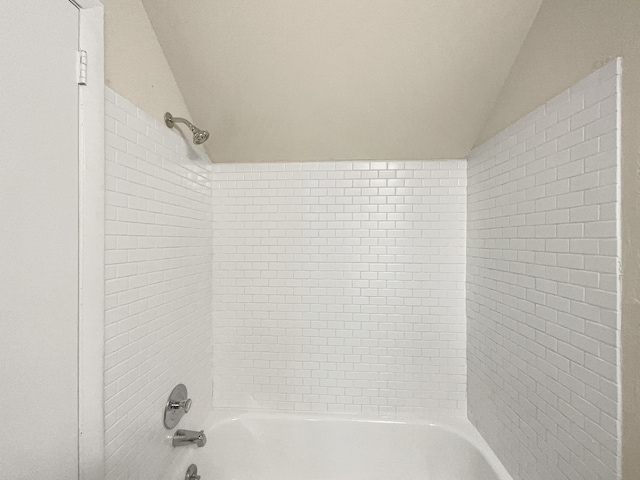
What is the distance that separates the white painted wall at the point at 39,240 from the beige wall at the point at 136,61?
0.54 ft

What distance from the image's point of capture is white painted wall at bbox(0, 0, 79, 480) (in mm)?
757

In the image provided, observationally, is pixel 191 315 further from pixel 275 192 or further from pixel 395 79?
pixel 395 79

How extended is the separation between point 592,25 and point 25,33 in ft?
4.66

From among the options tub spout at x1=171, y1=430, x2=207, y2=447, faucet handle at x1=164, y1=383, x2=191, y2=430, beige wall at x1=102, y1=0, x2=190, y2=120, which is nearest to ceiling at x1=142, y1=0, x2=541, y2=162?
beige wall at x1=102, y1=0, x2=190, y2=120

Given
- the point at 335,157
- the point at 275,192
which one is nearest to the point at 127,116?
the point at 275,192

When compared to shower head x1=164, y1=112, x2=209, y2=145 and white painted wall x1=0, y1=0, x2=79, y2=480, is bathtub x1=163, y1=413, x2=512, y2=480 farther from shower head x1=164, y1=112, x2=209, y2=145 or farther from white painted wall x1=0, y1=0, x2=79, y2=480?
shower head x1=164, y1=112, x2=209, y2=145

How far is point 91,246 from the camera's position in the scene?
0.99 m

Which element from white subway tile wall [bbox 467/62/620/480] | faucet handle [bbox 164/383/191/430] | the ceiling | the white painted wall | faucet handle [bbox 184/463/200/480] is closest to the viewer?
the white painted wall

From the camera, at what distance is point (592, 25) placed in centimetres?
97

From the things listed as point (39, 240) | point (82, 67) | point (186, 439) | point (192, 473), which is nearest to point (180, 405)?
point (186, 439)

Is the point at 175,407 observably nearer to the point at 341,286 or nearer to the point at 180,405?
the point at 180,405

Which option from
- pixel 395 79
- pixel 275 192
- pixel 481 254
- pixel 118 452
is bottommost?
pixel 118 452

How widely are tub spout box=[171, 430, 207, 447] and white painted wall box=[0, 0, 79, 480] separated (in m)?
0.60

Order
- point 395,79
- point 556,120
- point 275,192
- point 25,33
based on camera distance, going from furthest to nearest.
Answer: point 275,192 → point 395,79 → point 556,120 → point 25,33
